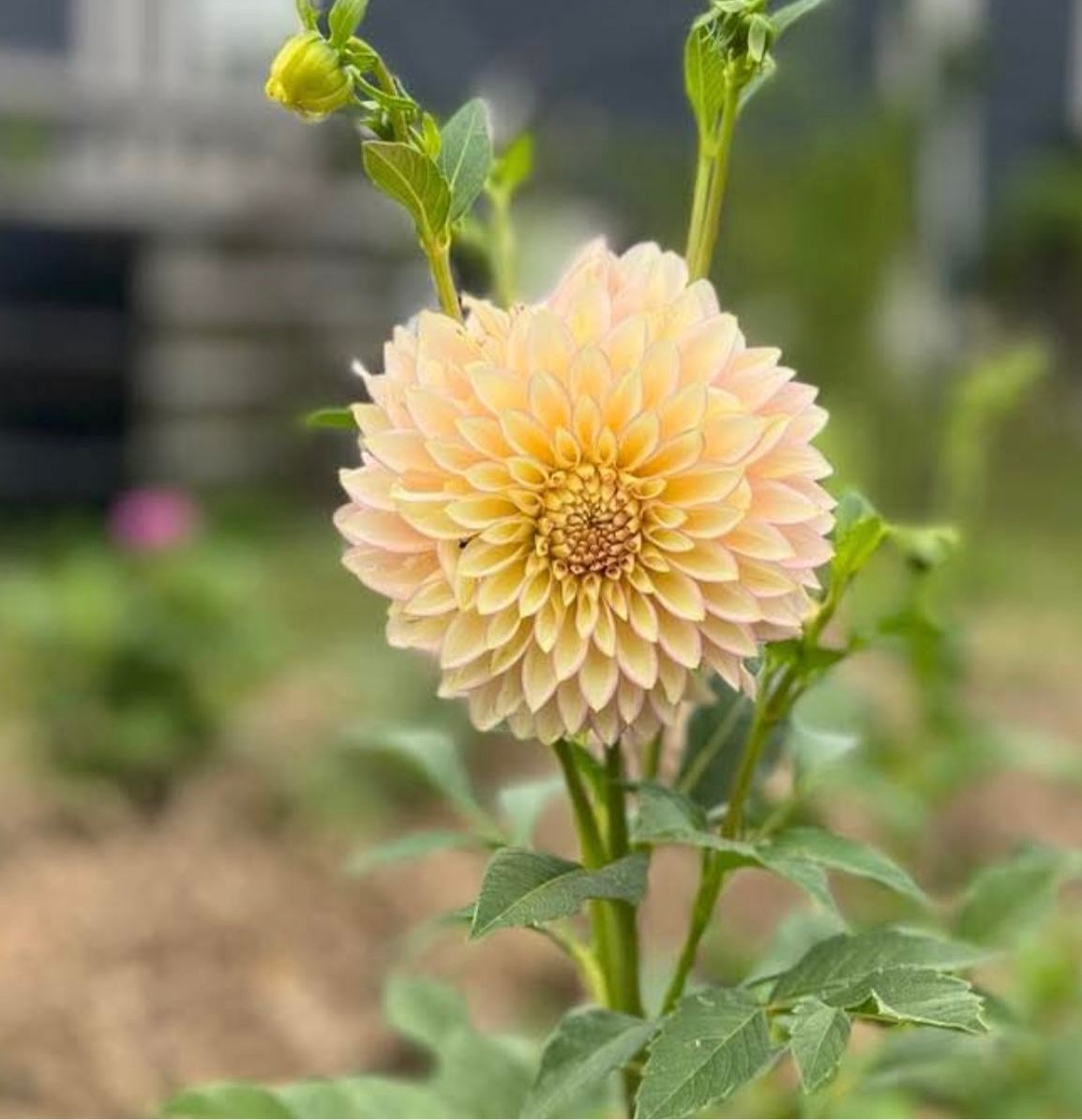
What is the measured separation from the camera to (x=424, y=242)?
72 centimetres

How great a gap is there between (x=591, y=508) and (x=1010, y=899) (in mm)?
485

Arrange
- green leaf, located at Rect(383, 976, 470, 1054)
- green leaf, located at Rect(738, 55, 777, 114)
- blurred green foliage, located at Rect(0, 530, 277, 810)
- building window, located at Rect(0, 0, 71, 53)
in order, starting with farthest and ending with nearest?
building window, located at Rect(0, 0, 71, 53) → blurred green foliage, located at Rect(0, 530, 277, 810) → green leaf, located at Rect(383, 976, 470, 1054) → green leaf, located at Rect(738, 55, 777, 114)

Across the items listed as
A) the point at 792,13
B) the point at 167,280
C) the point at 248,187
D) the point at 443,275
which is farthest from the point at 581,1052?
the point at 248,187

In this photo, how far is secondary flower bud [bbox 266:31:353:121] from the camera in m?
0.68

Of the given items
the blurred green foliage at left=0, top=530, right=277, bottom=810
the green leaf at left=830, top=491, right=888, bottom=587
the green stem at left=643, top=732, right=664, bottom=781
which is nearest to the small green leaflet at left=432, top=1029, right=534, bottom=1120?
the green stem at left=643, top=732, right=664, bottom=781

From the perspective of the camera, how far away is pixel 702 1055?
70cm

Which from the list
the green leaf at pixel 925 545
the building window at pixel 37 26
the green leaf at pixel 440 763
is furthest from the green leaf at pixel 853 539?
the building window at pixel 37 26

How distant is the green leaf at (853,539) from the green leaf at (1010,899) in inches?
12.7

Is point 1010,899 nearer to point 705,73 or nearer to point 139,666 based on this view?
point 705,73

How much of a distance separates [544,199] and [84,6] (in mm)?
1660

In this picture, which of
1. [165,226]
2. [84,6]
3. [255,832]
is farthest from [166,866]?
[84,6]

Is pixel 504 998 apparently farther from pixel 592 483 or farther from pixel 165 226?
pixel 165 226

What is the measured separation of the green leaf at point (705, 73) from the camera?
0.74 metres

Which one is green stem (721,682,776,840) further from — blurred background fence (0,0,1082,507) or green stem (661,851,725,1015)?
blurred background fence (0,0,1082,507)
